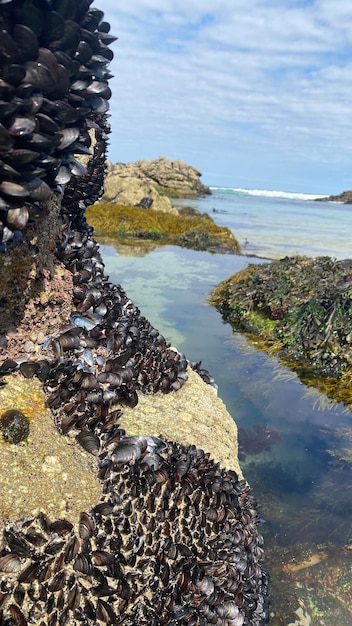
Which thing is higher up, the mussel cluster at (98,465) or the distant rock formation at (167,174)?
the distant rock formation at (167,174)

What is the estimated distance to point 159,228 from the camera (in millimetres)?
18844

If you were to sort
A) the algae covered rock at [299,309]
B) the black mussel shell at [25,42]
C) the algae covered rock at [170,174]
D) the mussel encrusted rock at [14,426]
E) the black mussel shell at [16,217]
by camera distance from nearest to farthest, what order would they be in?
the black mussel shell at [25,42] → the black mussel shell at [16,217] → the mussel encrusted rock at [14,426] → the algae covered rock at [299,309] → the algae covered rock at [170,174]

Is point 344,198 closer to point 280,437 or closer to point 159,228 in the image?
point 159,228

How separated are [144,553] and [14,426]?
2.95 ft

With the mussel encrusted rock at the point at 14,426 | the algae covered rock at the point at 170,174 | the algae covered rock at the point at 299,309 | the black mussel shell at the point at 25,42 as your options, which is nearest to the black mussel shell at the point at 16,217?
the black mussel shell at the point at 25,42

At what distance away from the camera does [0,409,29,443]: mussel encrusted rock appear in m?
2.35

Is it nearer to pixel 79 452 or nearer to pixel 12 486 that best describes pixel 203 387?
pixel 79 452

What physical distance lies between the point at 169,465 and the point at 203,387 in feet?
4.94

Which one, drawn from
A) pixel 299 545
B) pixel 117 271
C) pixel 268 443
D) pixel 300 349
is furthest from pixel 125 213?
pixel 299 545

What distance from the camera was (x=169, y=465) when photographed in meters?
2.71

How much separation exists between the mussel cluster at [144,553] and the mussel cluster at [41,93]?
4.33ft

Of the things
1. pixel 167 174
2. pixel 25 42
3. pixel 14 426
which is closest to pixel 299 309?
pixel 14 426

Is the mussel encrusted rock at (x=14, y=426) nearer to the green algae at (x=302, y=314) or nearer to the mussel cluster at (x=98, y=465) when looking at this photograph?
the mussel cluster at (x=98, y=465)

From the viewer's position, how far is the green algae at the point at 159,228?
1761 centimetres
